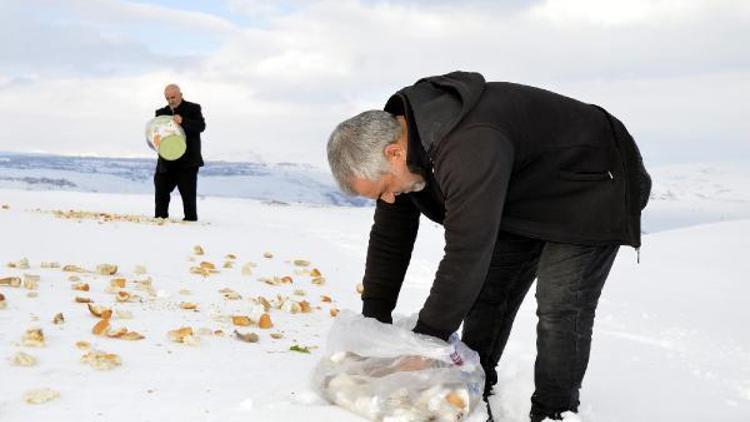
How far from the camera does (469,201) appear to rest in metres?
2.02

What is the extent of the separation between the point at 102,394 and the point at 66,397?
10 centimetres

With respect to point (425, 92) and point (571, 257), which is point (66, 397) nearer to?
point (425, 92)

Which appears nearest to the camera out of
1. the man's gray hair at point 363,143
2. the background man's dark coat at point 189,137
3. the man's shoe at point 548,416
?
the man's gray hair at point 363,143

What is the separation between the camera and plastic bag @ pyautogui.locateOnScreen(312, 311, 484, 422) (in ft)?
7.31

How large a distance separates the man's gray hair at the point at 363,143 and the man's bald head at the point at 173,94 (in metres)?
6.75

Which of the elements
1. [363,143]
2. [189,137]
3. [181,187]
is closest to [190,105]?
[189,137]

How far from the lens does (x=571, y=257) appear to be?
7.99 feet

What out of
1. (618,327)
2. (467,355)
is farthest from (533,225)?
(618,327)

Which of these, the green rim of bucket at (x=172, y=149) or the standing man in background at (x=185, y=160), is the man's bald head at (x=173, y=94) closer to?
the standing man in background at (x=185, y=160)

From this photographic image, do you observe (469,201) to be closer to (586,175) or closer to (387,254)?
(586,175)

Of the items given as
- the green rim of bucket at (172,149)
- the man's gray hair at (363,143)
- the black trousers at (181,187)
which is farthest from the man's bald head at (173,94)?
the man's gray hair at (363,143)

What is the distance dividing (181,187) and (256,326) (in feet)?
18.6

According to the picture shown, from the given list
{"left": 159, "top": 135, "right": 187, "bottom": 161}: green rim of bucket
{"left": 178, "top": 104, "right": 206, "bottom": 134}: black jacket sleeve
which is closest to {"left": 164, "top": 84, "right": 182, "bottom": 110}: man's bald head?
{"left": 178, "top": 104, "right": 206, "bottom": 134}: black jacket sleeve

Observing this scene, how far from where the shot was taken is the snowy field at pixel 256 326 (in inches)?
92.7
